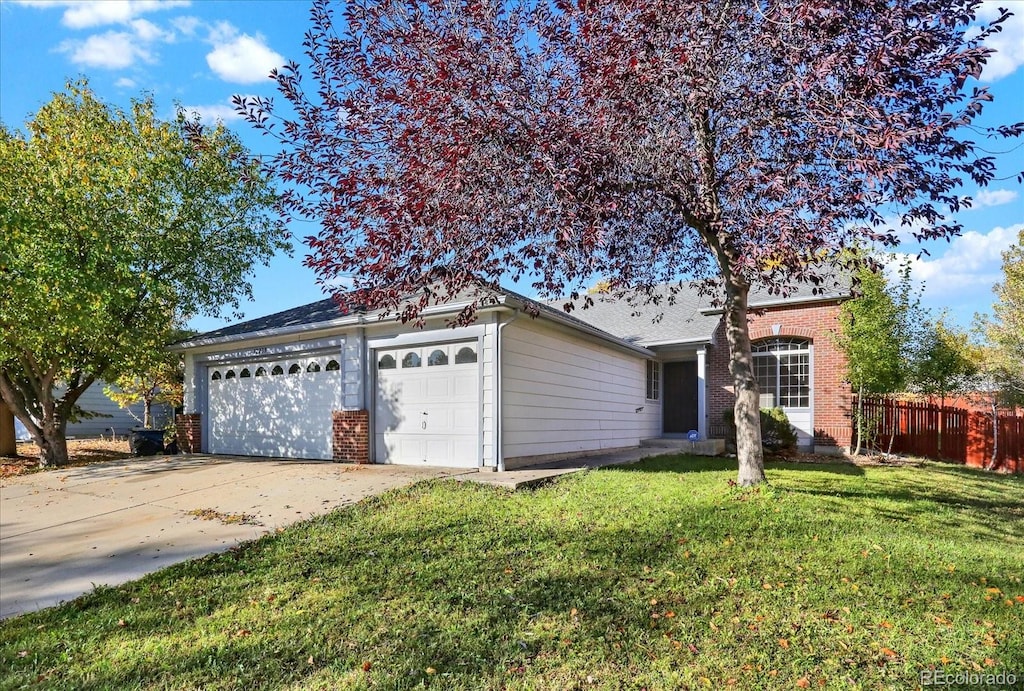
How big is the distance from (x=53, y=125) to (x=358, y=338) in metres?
8.64

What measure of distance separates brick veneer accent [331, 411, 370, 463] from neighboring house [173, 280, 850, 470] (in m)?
0.03

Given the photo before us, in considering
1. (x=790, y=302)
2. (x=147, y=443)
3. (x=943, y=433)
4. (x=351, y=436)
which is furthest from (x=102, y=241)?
(x=943, y=433)

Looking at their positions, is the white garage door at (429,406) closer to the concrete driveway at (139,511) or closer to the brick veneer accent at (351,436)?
the brick veneer accent at (351,436)

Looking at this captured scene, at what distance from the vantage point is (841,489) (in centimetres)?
848

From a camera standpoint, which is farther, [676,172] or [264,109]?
[676,172]

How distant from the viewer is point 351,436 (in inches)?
439

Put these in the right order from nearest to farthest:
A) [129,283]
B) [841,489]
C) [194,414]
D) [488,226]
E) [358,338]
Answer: [488,226], [841,489], [358,338], [129,283], [194,414]

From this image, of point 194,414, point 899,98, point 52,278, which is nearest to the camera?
point 899,98

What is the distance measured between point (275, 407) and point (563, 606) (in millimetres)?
10343

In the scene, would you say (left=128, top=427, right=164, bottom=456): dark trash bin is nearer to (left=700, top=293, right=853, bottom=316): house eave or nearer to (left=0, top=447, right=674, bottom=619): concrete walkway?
(left=0, top=447, right=674, bottom=619): concrete walkway

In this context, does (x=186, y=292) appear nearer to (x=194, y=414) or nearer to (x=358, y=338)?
(x=194, y=414)

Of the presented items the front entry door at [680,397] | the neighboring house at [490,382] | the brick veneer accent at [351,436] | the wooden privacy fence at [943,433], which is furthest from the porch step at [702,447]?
the brick veneer accent at [351,436]

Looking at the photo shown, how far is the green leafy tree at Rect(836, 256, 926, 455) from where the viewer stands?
12.9 metres

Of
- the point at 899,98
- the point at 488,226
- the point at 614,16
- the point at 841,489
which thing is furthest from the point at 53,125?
the point at 841,489
